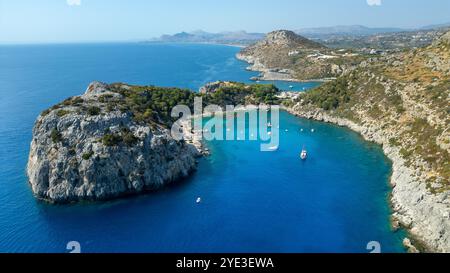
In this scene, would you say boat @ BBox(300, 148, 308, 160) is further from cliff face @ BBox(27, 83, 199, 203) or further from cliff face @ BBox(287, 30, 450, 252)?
cliff face @ BBox(27, 83, 199, 203)

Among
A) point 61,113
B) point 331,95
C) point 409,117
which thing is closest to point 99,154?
point 61,113

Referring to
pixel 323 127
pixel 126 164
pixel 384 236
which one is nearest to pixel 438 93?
pixel 323 127

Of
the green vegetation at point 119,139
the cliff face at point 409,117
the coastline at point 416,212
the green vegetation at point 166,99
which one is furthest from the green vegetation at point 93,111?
the cliff face at point 409,117

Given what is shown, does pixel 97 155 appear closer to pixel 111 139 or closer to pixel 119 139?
pixel 111 139

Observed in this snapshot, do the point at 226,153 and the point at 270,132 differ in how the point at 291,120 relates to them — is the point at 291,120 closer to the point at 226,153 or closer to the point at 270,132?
the point at 270,132

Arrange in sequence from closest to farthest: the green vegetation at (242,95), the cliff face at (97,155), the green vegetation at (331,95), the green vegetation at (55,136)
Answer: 1. the cliff face at (97,155)
2. the green vegetation at (55,136)
3. the green vegetation at (331,95)
4. the green vegetation at (242,95)

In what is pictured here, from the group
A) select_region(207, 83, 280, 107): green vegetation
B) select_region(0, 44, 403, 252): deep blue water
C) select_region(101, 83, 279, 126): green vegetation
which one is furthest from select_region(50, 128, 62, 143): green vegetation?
select_region(207, 83, 280, 107): green vegetation

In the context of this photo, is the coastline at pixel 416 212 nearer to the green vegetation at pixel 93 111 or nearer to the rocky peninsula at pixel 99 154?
the rocky peninsula at pixel 99 154
